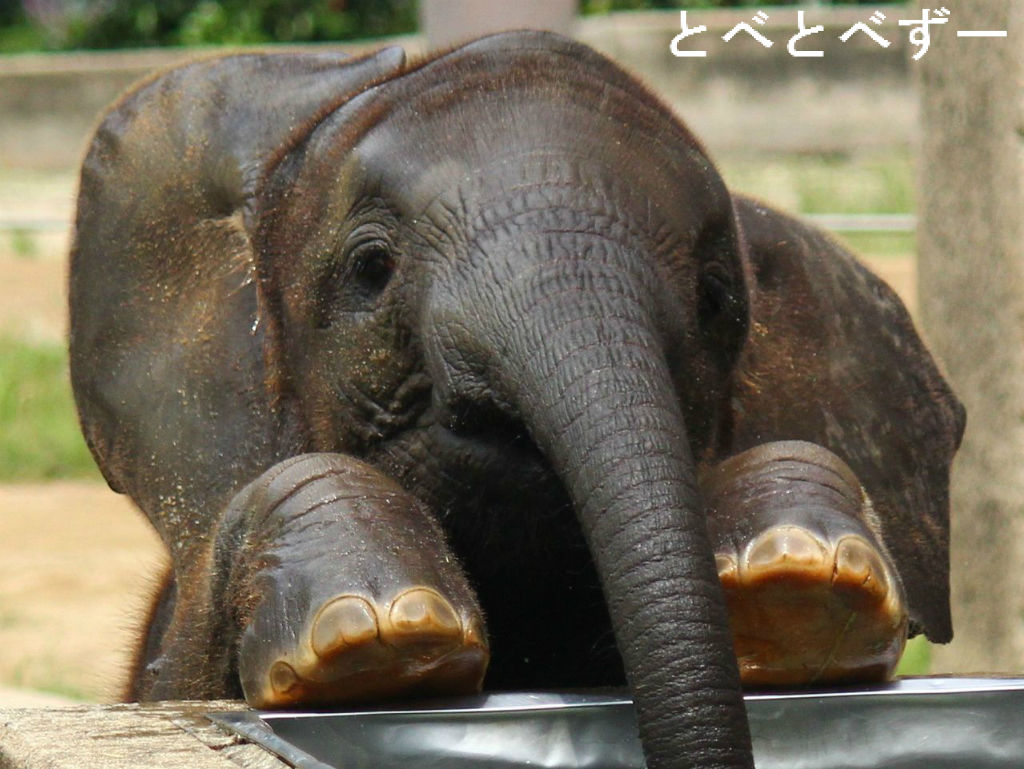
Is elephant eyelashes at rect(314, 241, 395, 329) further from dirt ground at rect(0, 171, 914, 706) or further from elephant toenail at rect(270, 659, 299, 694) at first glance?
dirt ground at rect(0, 171, 914, 706)

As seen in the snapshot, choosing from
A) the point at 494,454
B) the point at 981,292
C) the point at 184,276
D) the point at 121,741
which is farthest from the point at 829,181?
the point at 121,741

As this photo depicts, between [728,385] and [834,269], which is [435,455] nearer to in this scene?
[728,385]

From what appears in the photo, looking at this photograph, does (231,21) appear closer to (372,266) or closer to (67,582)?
(67,582)

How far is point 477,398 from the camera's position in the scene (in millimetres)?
2658

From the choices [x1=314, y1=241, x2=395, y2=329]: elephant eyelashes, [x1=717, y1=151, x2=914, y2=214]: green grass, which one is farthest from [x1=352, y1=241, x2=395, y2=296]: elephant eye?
[x1=717, y1=151, x2=914, y2=214]: green grass

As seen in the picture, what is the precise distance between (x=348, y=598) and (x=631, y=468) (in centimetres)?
40

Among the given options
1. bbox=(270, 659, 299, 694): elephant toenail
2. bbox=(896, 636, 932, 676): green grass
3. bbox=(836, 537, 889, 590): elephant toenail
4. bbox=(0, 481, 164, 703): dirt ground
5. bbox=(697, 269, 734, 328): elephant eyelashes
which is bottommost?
bbox=(0, 481, 164, 703): dirt ground

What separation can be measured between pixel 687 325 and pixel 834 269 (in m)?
1.04

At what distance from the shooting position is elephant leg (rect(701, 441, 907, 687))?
2611mm

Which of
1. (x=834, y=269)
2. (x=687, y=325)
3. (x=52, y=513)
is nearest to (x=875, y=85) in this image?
(x=52, y=513)

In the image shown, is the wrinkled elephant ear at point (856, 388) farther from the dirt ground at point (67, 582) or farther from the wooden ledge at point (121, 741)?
the dirt ground at point (67, 582)

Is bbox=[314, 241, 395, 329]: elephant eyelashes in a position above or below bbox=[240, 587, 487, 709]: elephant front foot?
above

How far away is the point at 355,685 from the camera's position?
2.49 meters

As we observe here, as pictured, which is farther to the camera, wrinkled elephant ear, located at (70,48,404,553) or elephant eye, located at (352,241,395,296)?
wrinkled elephant ear, located at (70,48,404,553)
